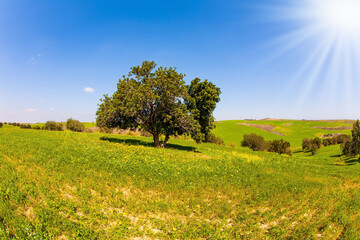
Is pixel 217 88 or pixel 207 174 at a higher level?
pixel 217 88

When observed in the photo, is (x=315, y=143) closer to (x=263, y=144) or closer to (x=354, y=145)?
(x=263, y=144)

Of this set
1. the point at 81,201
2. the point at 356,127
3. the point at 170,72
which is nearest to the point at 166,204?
the point at 81,201

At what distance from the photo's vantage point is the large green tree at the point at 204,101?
1100 inches

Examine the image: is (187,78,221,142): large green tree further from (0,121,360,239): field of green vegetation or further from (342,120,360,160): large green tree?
(342,120,360,160): large green tree

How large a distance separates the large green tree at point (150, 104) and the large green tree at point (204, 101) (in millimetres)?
1951

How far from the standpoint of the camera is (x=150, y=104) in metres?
25.0

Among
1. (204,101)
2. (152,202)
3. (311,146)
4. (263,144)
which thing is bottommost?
(311,146)

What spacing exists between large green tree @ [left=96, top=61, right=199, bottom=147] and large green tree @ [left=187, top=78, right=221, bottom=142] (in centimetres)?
195

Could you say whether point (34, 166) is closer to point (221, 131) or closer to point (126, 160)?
point (126, 160)

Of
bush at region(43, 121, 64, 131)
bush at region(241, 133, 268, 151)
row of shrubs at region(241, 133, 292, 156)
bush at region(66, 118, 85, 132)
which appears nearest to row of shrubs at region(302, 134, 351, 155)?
row of shrubs at region(241, 133, 292, 156)

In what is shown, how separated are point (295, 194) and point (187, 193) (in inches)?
284

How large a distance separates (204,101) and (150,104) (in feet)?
29.4

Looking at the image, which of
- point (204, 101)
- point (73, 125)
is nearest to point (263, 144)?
point (204, 101)

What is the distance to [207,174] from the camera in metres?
13.8
